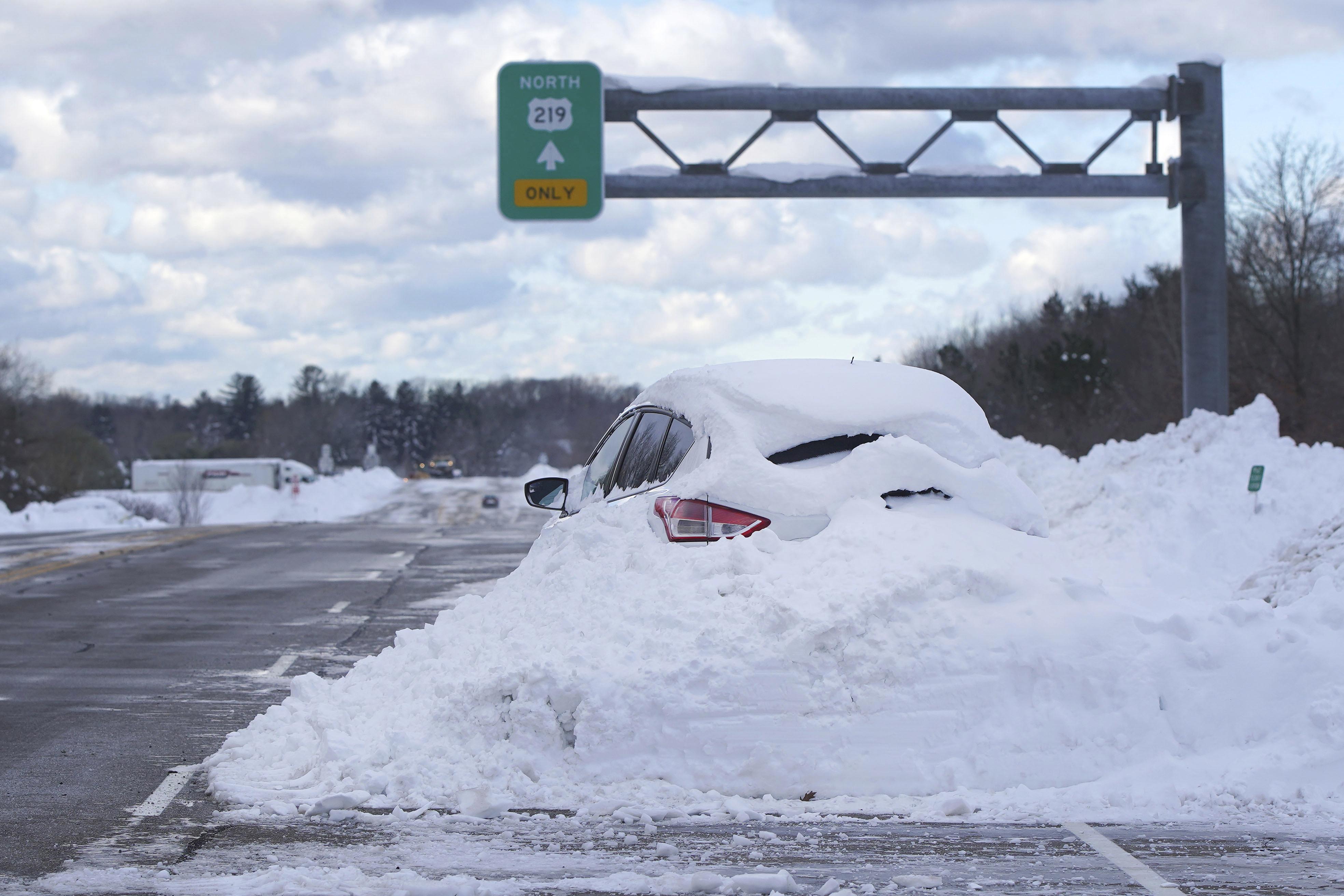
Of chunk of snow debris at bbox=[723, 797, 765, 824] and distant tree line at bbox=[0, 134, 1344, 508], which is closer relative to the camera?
chunk of snow debris at bbox=[723, 797, 765, 824]

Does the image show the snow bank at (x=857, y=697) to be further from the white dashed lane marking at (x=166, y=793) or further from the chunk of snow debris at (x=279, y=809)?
the white dashed lane marking at (x=166, y=793)

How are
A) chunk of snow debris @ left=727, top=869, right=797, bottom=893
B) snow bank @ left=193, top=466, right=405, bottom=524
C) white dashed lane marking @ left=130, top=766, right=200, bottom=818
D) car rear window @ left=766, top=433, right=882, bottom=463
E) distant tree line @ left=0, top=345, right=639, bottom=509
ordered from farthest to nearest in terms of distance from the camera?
distant tree line @ left=0, top=345, right=639, bottom=509, snow bank @ left=193, top=466, right=405, bottom=524, car rear window @ left=766, top=433, right=882, bottom=463, white dashed lane marking @ left=130, top=766, right=200, bottom=818, chunk of snow debris @ left=727, top=869, right=797, bottom=893

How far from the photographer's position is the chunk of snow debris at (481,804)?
5.53 m

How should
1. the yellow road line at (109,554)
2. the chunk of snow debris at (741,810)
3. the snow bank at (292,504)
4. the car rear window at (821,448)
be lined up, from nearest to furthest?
1. the chunk of snow debris at (741,810)
2. the car rear window at (821,448)
3. the yellow road line at (109,554)
4. the snow bank at (292,504)

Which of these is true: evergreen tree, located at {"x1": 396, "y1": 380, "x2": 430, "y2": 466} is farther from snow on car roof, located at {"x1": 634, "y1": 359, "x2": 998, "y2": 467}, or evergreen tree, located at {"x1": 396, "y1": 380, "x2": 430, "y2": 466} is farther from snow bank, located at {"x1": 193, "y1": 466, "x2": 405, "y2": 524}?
snow on car roof, located at {"x1": 634, "y1": 359, "x2": 998, "y2": 467}

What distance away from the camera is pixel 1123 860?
4.89 metres

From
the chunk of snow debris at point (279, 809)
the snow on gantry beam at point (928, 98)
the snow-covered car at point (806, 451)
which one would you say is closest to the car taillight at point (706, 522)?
the snow-covered car at point (806, 451)

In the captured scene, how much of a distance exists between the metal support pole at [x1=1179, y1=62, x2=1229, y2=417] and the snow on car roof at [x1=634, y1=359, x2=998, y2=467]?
12.0 metres

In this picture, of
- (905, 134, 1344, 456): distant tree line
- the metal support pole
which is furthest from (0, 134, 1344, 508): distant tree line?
the metal support pole

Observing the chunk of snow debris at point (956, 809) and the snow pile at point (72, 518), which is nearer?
the chunk of snow debris at point (956, 809)

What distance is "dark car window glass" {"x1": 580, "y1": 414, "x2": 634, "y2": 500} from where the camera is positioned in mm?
8688

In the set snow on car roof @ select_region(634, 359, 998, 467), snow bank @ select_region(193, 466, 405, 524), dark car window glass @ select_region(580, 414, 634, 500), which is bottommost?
snow bank @ select_region(193, 466, 405, 524)

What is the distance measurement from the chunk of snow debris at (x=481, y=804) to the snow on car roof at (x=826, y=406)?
2283 millimetres

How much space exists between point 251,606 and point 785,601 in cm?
943
